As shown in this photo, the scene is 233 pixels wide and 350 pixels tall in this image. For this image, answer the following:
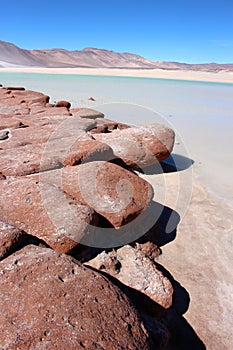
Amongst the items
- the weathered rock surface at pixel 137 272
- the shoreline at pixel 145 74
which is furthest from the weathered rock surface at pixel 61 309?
the shoreline at pixel 145 74

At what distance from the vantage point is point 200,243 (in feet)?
10.8

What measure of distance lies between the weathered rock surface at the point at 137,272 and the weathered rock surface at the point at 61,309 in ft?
2.47

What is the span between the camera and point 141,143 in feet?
14.8

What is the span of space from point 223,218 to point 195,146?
338 centimetres

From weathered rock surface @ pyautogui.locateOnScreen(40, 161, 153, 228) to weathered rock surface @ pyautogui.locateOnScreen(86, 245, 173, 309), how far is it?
0.29 metres

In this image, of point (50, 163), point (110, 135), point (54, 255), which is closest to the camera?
point (54, 255)

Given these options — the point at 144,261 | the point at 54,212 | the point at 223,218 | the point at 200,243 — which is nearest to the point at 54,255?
the point at 54,212

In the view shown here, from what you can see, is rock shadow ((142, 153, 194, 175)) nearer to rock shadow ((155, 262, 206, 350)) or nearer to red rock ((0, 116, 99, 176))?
red rock ((0, 116, 99, 176))

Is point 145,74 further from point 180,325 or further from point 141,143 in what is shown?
point 180,325

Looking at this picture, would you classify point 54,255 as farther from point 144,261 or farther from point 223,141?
point 223,141

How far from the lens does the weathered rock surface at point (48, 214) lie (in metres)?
2.24

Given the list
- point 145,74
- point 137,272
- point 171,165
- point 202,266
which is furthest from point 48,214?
point 145,74

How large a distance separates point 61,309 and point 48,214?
917mm

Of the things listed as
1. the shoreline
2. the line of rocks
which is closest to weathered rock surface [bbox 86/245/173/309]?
the line of rocks
